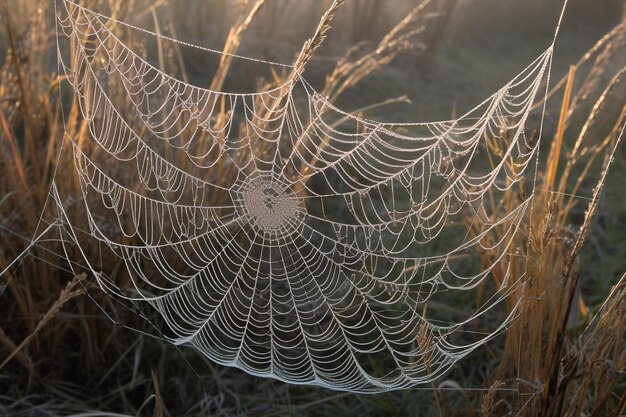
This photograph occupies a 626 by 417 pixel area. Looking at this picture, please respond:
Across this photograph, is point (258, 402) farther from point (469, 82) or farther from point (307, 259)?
point (469, 82)

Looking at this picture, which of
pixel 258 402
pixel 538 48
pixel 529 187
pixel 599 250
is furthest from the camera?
pixel 538 48

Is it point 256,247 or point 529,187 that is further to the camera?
point 529,187

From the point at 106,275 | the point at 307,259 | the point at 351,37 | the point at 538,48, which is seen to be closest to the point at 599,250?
the point at 307,259

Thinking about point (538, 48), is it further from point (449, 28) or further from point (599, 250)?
point (599, 250)

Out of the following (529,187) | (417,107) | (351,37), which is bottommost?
(529,187)

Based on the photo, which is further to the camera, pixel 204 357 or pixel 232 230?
pixel 232 230

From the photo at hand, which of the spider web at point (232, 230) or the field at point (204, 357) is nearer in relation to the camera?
the field at point (204, 357)

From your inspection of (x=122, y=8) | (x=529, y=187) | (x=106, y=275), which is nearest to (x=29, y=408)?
(x=106, y=275)

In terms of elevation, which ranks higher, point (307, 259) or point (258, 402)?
point (307, 259)

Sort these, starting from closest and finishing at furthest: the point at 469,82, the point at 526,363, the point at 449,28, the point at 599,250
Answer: the point at 526,363, the point at 599,250, the point at 469,82, the point at 449,28

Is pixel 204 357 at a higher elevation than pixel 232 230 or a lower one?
lower

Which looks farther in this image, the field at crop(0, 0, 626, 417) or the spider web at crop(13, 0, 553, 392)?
the spider web at crop(13, 0, 553, 392)
